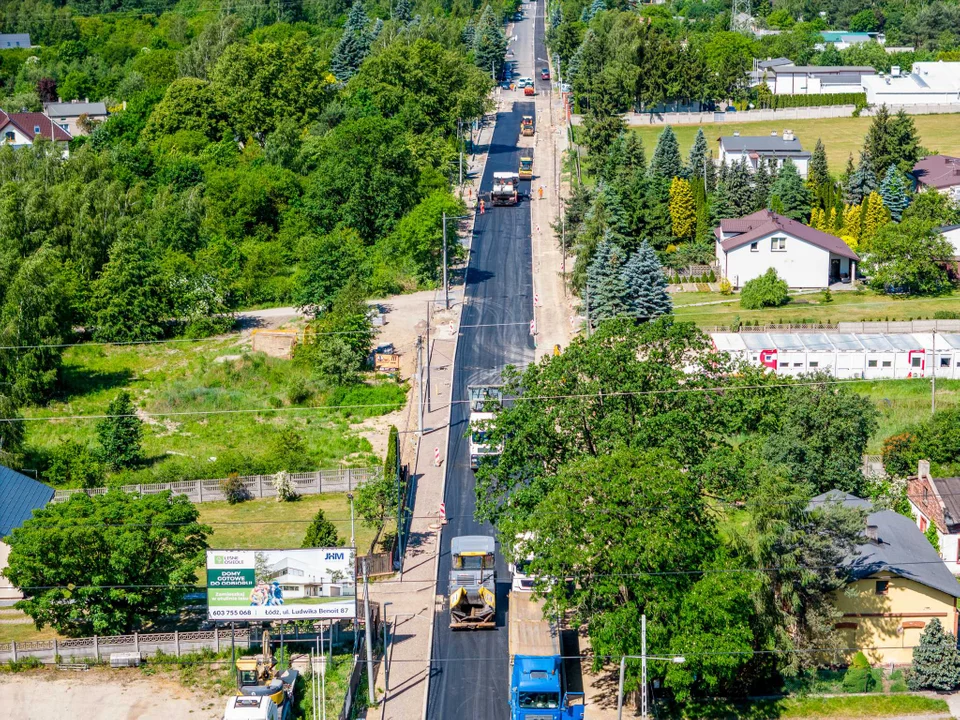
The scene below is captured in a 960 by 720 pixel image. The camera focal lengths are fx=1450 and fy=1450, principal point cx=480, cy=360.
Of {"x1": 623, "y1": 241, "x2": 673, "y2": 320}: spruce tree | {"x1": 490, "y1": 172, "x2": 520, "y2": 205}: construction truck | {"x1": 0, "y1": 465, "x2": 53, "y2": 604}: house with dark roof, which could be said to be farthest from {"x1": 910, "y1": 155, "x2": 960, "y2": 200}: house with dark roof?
{"x1": 0, "y1": 465, "x2": 53, "y2": 604}: house with dark roof

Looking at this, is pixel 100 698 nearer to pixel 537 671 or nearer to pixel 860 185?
pixel 537 671

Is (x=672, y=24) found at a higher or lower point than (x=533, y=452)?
higher

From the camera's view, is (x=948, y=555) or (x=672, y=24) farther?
(x=672, y=24)

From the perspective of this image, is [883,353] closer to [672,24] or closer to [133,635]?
[133,635]

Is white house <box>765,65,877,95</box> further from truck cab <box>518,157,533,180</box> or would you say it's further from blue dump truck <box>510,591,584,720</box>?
blue dump truck <box>510,591,584,720</box>

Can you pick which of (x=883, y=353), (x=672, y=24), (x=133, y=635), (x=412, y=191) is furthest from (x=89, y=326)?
(x=672, y=24)

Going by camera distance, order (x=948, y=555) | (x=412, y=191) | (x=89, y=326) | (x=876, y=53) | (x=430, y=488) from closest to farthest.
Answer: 1. (x=948, y=555)
2. (x=430, y=488)
3. (x=89, y=326)
4. (x=412, y=191)
5. (x=876, y=53)

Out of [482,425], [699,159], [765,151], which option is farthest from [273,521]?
[765,151]
